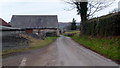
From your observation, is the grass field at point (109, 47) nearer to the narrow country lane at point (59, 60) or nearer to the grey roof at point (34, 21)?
the narrow country lane at point (59, 60)

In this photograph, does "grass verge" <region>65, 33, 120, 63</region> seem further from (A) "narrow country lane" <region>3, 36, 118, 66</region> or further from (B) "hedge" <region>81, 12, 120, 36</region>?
(B) "hedge" <region>81, 12, 120, 36</region>

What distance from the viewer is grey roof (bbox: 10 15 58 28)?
72.9m

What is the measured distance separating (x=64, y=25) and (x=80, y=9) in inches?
4000

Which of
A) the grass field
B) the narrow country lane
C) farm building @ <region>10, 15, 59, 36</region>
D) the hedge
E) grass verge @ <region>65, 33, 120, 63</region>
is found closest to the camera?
the narrow country lane

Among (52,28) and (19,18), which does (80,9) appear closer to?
(52,28)

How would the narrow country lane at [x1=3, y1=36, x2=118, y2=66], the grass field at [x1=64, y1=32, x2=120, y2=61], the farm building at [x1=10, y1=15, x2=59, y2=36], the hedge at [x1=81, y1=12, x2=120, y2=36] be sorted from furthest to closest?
the farm building at [x1=10, y1=15, x2=59, y2=36]
the hedge at [x1=81, y1=12, x2=120, y2=36]
the grass field at [x1=64, y1=32, x2=120, y2=61]
the narrow country lane at [x1=3, y1=36, x2=118, y2=66]

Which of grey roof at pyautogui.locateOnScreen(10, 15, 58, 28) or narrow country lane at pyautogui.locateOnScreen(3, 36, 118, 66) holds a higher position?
grey roof at pyautogui.locateOnScreen(10, 15, 58, 28)

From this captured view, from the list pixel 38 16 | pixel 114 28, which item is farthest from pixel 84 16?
pixel 38 16

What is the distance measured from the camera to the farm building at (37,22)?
235 ft

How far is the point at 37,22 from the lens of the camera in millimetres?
74125

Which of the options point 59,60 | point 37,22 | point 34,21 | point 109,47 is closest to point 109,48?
point 109,47

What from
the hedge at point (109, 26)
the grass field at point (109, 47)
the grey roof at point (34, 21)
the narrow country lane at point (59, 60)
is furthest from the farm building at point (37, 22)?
the narrow country lane at point (59, 60)

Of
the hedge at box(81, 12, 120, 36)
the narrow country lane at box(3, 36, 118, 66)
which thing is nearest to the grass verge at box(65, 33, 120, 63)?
the narrow country lane at box(3, 36, 118, 66)

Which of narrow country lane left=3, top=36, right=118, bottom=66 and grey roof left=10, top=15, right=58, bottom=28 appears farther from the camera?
grey roof left=10, top=15, right=58, bottom=28
